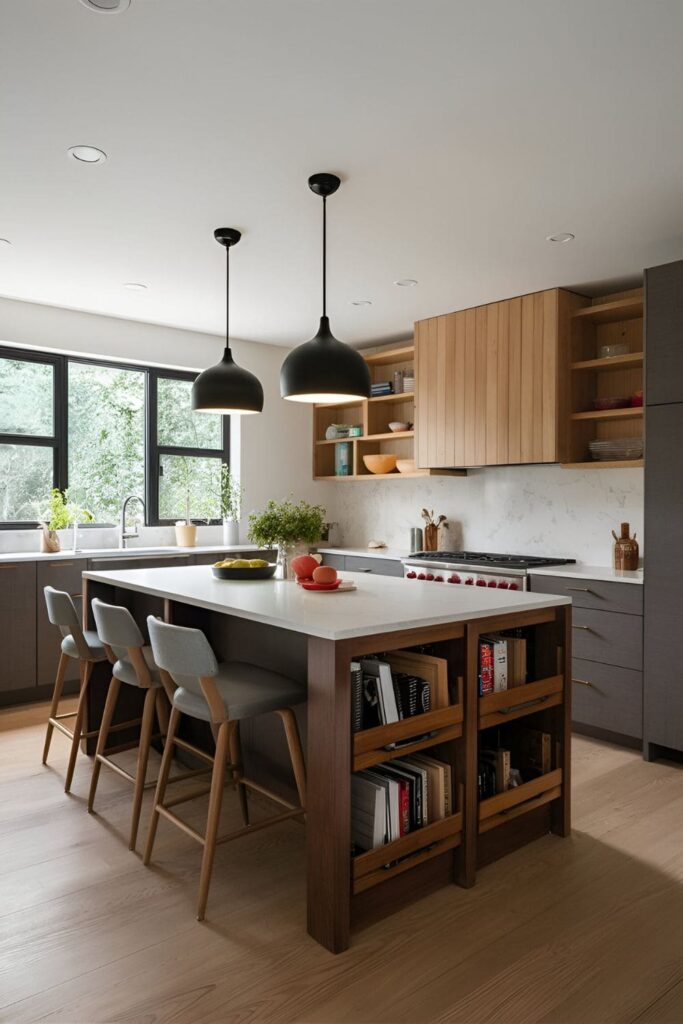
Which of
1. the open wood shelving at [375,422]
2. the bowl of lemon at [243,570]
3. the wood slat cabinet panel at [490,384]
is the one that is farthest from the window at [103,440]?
the bowl of lemon at [243,570]

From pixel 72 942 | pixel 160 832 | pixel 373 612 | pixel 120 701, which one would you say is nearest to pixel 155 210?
pixel 373 612

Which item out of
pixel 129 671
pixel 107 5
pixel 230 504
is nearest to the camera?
pixel 107 5

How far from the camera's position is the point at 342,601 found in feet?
8.61

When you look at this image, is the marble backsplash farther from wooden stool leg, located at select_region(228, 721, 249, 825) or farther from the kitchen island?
wooden stool leg, located at select_region(228, 721, 249, 825)

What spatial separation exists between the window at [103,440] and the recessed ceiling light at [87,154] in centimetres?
256

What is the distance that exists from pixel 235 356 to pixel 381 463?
1498 millimetres

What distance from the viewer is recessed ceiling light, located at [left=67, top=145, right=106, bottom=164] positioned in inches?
104

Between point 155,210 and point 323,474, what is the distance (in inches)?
136

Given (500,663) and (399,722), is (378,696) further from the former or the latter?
(500,663)

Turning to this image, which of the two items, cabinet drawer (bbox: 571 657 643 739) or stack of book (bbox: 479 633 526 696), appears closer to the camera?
stack of book (bbox: 479 633 526 696)

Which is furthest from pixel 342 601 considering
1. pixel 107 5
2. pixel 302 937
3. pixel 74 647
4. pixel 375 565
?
pixel 375 565

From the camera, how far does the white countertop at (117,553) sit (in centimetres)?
450

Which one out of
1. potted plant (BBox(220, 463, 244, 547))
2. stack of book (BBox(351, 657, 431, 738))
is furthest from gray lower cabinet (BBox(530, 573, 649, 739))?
potted plant (BBox(220, 463, 244, 547))

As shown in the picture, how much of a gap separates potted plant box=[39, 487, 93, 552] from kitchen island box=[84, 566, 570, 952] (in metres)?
1.96
